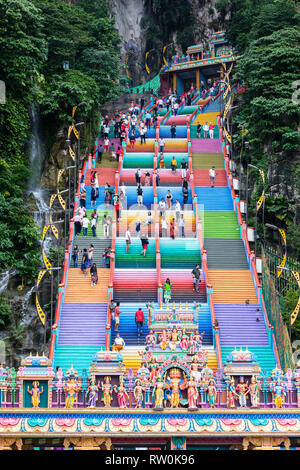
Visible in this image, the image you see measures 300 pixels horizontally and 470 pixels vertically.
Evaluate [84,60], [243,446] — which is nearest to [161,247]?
[243,446]

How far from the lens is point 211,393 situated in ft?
70.0

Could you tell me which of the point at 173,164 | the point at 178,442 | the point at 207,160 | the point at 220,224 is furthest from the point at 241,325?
the point at 207,160

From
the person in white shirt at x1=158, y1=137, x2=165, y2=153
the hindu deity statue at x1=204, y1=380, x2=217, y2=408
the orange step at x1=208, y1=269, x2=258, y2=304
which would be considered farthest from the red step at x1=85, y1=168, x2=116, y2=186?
the hindu deity statue at x1=204, y1=380, x2=217, y2=408

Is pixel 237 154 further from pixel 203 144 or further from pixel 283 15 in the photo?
pixel 283 15

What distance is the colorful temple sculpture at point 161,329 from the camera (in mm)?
21000

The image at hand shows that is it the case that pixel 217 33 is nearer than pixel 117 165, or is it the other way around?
pixel 117 165

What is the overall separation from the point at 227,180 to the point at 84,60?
48.8 feet

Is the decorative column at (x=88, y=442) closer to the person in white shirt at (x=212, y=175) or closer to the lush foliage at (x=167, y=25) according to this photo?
the person in white shirt at (x=212, y=175)

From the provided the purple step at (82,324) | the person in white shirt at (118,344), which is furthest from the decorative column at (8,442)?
the purple step at (82,324)

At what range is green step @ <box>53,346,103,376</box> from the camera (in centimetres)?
2608

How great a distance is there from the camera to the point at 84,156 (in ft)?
145

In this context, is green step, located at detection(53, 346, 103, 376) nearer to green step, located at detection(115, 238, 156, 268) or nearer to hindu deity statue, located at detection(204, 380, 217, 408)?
hindu deity statue, located at detection(204, 380, 217, 408)

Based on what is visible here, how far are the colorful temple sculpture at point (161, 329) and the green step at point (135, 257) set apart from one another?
5cm

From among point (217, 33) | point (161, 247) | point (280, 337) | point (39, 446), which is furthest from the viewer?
point (217, 33)
